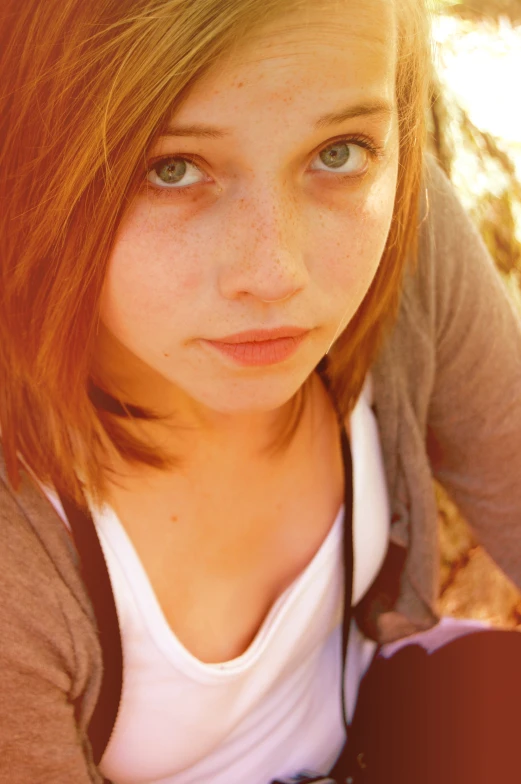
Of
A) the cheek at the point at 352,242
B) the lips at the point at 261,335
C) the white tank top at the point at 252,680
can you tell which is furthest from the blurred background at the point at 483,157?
the lips at the point at 261,335

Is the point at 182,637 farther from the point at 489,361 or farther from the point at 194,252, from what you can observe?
the point at 489,361

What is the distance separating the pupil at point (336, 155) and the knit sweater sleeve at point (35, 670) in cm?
58

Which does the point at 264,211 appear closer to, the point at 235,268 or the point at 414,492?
the point at 235,268

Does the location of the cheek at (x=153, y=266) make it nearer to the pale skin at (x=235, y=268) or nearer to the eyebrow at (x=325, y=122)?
the pale skin at (x=235, y=268)

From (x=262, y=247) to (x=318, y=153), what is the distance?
141mm

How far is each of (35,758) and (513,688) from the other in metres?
0.85

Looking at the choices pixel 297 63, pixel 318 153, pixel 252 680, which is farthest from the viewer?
pixel 252 680

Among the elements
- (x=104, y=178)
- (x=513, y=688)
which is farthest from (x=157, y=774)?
(x=104, y=178)

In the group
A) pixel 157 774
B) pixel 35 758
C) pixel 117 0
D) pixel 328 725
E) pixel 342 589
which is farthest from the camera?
pixel 328 725

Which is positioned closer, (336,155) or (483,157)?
(336,155)

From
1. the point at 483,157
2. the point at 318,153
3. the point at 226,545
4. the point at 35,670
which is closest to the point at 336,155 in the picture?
the point at 318,153

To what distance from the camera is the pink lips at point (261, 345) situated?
3.17 feet

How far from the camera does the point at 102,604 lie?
1102mm

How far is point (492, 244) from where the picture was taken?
Result: 2.02 m
